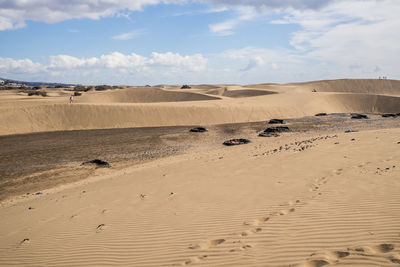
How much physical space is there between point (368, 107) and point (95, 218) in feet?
124

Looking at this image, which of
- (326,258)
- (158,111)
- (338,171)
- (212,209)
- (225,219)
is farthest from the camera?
(158,111)

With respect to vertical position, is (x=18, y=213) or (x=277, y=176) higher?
(x=277, y=176)

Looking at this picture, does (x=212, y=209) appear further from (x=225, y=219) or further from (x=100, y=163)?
(x=100, y=163)

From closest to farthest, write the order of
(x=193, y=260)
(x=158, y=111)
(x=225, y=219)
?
(x=193, y=260) → (x=225, y=219) → (x=158, y=111)

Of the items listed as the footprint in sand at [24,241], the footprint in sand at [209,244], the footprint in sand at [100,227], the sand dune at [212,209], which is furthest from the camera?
the footprint in sand at [100,227]

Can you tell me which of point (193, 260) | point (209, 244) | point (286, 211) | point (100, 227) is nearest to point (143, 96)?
point (100, 227)

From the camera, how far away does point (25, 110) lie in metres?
25.5

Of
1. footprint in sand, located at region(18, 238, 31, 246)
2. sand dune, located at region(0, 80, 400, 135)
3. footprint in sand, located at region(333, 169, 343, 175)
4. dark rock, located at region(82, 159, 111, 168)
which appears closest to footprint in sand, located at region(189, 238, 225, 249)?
footprint in sand, located at region(18, 238, 31, 246)

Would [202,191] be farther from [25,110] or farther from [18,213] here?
[25,110]

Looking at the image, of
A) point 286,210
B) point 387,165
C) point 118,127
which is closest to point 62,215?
point 286,210

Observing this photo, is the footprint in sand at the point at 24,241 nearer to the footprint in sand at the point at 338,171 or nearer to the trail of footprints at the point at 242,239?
the trail of footprints at the point at 242,239

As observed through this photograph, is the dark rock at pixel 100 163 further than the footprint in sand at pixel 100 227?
Yes

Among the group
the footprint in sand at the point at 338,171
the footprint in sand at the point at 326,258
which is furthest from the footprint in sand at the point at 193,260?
the footprint in sand at the point at 338,171

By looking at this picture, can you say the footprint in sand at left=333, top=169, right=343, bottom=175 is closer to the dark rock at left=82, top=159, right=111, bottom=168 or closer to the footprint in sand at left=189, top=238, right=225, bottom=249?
the footprint in sand at left=189, top=238, right=225, bottom=249
